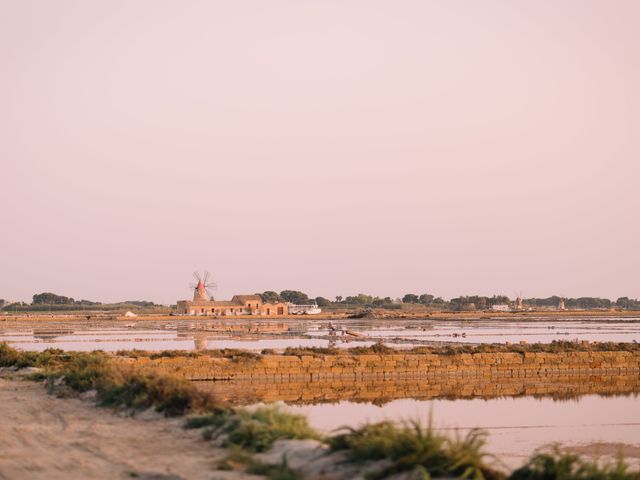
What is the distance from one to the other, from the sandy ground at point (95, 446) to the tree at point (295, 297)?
175 m

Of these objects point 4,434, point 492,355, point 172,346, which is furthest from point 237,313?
point 4,434

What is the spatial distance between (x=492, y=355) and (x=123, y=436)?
1843cm

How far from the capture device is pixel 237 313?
110m

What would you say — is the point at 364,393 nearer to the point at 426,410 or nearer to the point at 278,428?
the point at 426,410

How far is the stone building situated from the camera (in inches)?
4252

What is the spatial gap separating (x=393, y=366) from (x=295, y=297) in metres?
164

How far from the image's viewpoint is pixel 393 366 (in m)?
26.2

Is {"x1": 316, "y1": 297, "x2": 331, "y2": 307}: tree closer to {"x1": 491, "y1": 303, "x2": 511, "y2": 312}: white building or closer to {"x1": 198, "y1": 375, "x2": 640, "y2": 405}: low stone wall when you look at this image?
{"x1": 491, "y1": 303, "x2": 511, "y2": 312}: white building

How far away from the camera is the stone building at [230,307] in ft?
354

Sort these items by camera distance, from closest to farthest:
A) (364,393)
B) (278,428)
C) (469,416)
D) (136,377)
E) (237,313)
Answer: (278,428), (136,377), (469,416), (364,393), (237,313)

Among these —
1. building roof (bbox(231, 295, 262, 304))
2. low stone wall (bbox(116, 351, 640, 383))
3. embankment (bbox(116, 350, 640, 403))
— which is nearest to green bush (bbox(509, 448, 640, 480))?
embankment (bbox(116, 350, 640, 403))

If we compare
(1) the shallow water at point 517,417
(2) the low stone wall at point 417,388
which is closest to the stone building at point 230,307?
(2) the low stone wall at point 417,388

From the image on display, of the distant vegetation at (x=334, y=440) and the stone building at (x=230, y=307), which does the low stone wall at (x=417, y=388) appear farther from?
the stone building at (x=230, y=307)

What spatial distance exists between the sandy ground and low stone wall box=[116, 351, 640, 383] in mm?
10021
